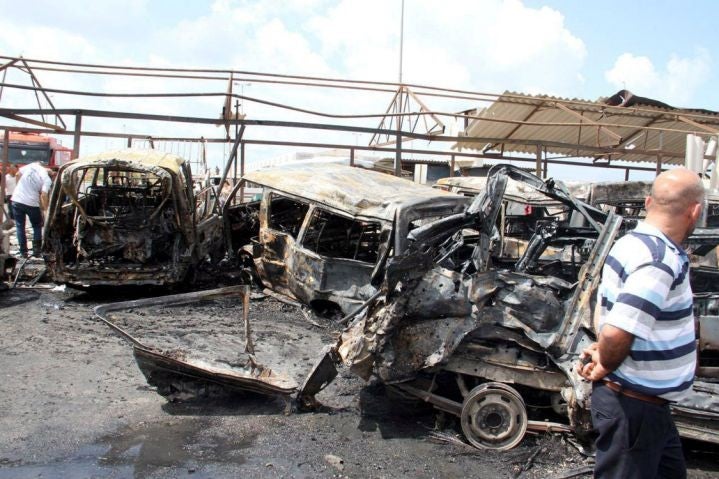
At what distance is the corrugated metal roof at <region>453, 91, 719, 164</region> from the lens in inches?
453

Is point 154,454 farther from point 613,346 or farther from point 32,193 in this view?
point 32,193

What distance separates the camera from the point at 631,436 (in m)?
2.07

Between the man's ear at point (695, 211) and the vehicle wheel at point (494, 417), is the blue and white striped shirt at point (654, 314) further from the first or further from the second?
the vehicle wheel at point (494, 417)

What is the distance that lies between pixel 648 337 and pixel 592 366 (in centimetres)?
25

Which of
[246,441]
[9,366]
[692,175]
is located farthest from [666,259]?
[9,366]

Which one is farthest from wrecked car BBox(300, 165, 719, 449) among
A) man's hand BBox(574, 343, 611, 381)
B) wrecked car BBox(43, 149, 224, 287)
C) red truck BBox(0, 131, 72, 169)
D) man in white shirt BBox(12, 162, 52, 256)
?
red truck BBox(0, 131, 72, 169)

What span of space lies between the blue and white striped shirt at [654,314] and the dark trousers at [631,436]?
2.9 inches

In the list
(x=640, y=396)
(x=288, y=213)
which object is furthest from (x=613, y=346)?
(x=288, y=213)

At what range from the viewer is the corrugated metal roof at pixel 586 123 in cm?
1151

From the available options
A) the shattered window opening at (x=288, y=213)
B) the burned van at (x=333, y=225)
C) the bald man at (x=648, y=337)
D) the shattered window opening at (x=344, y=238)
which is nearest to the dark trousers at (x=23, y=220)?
the burned van at (x=333, y=225)

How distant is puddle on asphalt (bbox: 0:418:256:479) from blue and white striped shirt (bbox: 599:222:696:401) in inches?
99.7

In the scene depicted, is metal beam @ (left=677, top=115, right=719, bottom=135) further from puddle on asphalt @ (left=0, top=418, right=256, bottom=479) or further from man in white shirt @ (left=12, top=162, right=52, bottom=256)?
man in white shirt @ (left=12, top=162, right=52, bottom=256)

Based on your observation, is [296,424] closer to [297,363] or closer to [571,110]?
[297,363]

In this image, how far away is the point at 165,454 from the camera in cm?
365
